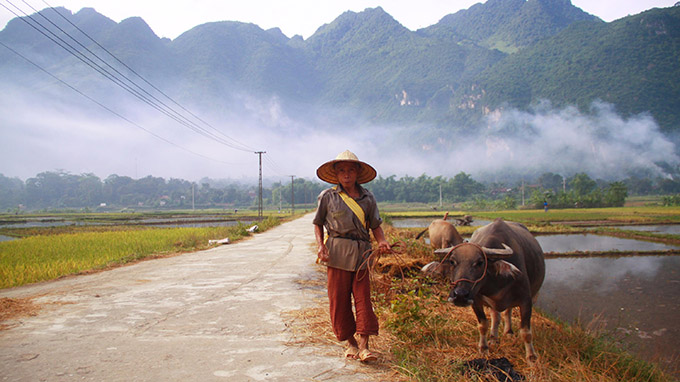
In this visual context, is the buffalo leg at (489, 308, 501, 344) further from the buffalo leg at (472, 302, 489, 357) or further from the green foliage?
the green foliage

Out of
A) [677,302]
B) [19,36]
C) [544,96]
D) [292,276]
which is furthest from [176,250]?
[19,36]

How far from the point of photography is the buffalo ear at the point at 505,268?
3.39 m

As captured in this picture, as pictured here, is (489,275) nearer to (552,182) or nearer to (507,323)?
(507,323)

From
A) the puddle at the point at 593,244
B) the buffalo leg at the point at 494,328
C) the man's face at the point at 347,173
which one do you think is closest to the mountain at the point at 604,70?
the puddle at the point at 593,244

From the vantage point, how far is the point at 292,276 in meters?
7.54

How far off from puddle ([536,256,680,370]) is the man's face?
3.53m

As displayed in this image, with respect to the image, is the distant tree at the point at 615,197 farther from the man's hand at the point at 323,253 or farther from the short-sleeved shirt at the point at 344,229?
the man's hand at the point at 323,253

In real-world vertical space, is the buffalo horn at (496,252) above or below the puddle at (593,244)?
above

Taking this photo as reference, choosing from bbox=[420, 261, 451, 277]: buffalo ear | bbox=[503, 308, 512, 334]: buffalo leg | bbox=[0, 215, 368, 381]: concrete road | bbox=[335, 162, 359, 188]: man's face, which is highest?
bbox=[335, 162, 359, 188]: man's face

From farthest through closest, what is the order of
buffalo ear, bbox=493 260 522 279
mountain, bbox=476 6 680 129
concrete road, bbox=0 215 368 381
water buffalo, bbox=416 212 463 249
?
mountain, bbox=476 6 680 129 → water buffalo, bbox=416 212 463 249 → buffalo ear, bbox=493 260 522 279 → concrete road, bbox=0 215 368 381

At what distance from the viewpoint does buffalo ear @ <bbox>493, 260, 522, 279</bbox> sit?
3.39 metres

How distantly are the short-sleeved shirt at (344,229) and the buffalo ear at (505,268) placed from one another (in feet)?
3.54

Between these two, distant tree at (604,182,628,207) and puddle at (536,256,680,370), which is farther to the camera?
distant tree at (604,182,628,207)

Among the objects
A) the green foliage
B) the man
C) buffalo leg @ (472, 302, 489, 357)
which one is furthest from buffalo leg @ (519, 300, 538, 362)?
the green foliage
